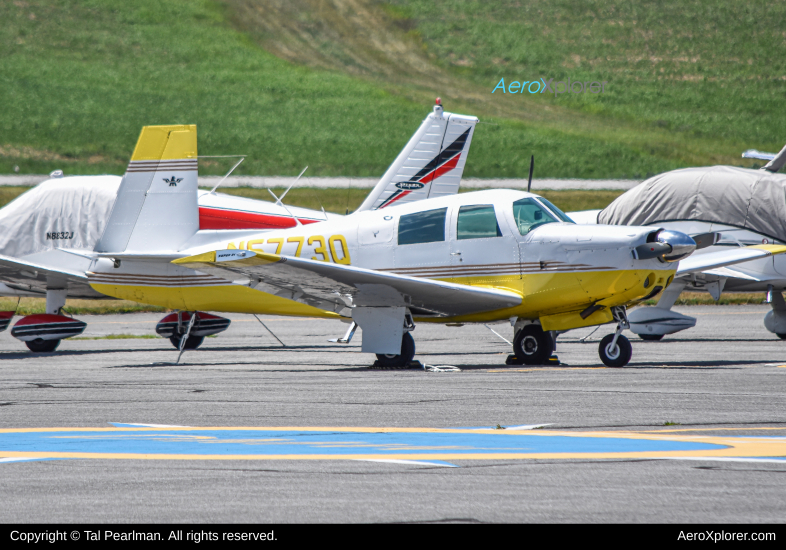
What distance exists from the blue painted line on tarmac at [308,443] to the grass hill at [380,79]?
39555mm

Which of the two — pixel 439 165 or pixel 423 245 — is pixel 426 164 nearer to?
pixel 439 165

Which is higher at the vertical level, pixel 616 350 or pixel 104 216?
pixel 104 216

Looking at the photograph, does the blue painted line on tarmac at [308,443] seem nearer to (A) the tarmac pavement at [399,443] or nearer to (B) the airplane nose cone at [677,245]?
(A) the tarmac pavement at [399,443]

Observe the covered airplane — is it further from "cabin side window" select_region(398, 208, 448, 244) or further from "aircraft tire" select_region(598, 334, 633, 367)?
"cabin side window" select_region(398, 208, 448, 244)

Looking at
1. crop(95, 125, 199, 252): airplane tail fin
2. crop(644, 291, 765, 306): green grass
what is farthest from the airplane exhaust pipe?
crop(644, 291, 765, 306): green grass

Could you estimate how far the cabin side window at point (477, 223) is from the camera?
12.0 meters

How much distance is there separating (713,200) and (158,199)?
31.7ft

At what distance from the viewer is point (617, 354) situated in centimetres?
1145

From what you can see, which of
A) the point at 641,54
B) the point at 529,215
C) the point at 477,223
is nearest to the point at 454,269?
the point at 477,223

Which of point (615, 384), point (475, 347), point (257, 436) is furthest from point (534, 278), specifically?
point (257, 436)

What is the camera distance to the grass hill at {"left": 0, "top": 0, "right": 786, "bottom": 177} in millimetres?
51844

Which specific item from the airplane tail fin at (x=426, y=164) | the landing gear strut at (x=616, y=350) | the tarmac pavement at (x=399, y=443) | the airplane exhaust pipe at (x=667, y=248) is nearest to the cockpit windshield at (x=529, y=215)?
the airplane exhaust pipe at (x=667, y=248)

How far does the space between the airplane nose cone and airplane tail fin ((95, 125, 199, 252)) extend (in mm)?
6782
